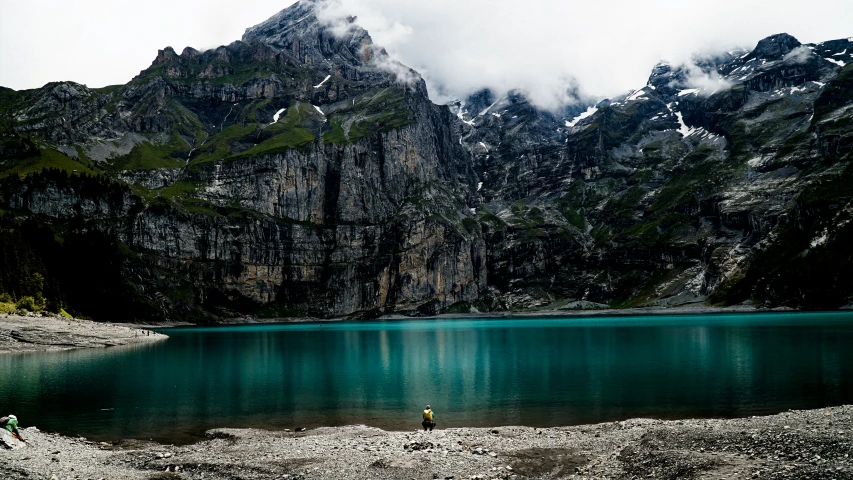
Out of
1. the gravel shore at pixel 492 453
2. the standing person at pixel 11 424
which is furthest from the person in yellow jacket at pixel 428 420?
the standing person at pixel 11 424

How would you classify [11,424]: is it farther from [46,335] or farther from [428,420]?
[46,335]

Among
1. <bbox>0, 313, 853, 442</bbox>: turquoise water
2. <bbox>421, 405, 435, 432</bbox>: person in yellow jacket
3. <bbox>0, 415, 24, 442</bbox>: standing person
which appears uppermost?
<bbox>0, 415, 24, 442</bbox>: standing person

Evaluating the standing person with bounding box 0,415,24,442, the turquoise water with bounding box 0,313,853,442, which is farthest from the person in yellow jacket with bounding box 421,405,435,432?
the standing person with bounding box 0,415,24,442

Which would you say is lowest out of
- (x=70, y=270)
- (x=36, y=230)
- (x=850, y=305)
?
(x=850, y=305)

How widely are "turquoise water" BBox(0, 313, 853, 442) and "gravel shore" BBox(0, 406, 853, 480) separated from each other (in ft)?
15.7

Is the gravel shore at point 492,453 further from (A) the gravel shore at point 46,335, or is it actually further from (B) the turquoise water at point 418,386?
(A) the gravel shore at point 46,335

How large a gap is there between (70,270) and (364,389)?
148 meters

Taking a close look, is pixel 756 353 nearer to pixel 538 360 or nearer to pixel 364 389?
pixel 538 360

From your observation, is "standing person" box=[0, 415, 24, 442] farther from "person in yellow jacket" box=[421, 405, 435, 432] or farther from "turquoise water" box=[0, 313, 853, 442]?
"person in yellow jacket" box=[421, 405, 435, 432]

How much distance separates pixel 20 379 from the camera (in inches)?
2324

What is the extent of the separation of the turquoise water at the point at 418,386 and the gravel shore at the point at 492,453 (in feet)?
15.7

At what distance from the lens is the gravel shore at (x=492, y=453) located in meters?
24.3

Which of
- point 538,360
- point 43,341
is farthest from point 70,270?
point 538,360

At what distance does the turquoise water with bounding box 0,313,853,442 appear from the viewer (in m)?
41.5
